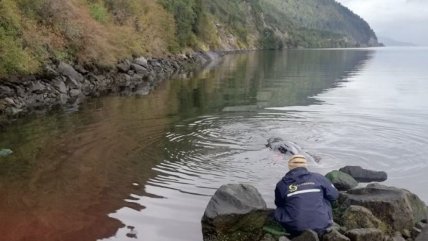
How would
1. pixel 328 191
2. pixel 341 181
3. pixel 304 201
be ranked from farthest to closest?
pixel 341 181 < pixel 328 191 < pixel 304 201

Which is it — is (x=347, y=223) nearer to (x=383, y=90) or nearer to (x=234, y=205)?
(x=234, y=205)

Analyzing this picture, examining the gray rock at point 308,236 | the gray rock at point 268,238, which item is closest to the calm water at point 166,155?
the gray rock at point 268,238

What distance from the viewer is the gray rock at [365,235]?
10562mm

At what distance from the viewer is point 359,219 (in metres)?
11.3

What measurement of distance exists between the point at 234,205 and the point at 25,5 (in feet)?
111

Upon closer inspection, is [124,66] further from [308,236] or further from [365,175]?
[308,236]

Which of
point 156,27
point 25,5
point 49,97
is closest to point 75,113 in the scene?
point 49,97

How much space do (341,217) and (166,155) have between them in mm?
9434

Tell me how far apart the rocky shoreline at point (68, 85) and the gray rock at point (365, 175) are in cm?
1833

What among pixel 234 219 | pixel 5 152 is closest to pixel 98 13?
pixel 5 152

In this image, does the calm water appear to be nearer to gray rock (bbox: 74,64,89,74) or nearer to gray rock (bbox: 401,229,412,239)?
gray rock (bbox: 401,229,412,239)

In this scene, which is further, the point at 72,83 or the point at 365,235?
the point at 72,83

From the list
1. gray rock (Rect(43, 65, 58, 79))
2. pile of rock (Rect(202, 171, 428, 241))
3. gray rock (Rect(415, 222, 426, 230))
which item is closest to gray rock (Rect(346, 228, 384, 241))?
pile of rock (Rect(202, 171, 428, 241))

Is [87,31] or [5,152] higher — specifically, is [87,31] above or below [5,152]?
→ above
